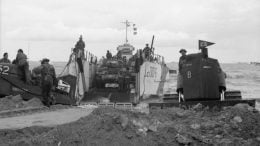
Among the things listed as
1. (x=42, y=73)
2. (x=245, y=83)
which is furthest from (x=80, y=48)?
(x=245, y=83)

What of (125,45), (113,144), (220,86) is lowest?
(113,144)

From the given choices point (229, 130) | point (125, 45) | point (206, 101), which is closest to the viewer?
point (229, 130)

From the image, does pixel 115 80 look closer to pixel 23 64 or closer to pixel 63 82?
pixel 63 82

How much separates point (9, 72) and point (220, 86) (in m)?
8.07

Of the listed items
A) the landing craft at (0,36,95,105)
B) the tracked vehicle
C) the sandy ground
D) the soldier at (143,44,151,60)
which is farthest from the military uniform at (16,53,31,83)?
the soldier at (143,44,151,60)

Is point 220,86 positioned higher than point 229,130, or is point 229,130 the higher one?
point 220,86

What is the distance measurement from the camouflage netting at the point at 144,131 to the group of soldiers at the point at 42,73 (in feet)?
20.9

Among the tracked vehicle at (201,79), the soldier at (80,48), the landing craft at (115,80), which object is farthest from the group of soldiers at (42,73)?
the tracked vehicle at (201,79)

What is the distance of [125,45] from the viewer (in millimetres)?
27469

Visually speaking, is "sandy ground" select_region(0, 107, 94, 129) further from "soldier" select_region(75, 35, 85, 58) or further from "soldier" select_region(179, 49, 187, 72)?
"soldier" select_region(75, 35, 85, 58)

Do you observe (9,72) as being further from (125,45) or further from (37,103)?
(125,45)

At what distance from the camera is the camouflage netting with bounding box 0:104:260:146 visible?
20.8 feet

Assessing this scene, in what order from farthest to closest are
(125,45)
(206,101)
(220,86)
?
(125,45) → (220,86) → (206,101)

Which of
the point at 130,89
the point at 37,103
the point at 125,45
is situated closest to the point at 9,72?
the point at 37,103
